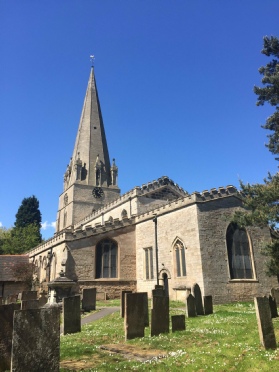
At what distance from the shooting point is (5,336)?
5.79 m

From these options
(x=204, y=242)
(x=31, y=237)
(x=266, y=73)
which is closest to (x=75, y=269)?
(x=204, y=242)

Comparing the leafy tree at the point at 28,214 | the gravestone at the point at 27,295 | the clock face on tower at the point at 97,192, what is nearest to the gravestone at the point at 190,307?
the gravestone at the point at 27,295

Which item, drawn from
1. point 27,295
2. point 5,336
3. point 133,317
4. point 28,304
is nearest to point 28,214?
point 27,295

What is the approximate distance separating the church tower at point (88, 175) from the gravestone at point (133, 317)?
34.2m

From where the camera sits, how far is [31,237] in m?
46.6

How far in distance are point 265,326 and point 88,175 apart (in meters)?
39.7

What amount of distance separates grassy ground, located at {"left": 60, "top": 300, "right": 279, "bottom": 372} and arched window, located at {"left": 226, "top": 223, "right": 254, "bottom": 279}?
11.1 metres

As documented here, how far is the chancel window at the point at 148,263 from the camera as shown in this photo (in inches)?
935

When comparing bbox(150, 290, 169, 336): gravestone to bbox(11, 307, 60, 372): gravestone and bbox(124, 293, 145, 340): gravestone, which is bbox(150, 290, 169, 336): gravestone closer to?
bbox(124, 293, 145, 340): gravestone

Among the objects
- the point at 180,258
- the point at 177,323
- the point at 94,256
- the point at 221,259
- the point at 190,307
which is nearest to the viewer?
the point at 177,323

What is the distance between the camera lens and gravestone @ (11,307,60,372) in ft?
14.5

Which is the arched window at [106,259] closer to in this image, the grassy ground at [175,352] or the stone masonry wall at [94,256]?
the stone masonry wall at [94,256]

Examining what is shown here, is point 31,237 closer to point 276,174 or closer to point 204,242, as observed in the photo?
point 204,242

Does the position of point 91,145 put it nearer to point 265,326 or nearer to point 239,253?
point 239,253
